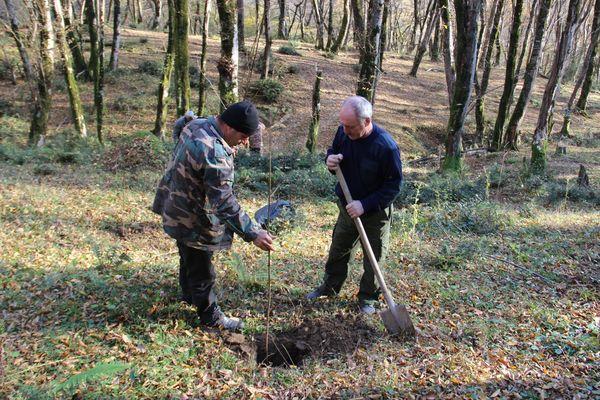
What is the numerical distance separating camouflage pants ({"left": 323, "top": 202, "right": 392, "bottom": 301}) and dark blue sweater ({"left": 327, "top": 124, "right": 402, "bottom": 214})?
0.80 ft

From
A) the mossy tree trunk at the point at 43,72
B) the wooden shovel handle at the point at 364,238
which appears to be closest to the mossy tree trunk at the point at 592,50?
the wooden shovel handle at the point at 364,238

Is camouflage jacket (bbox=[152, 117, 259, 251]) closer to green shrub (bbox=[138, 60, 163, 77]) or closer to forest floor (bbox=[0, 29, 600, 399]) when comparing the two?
forest floor (bbox=[0, 29, 600, 399])

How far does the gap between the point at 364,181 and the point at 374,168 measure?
0.19m

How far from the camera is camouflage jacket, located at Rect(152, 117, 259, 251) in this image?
3682mm

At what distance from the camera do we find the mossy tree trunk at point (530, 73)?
12688 millimetres

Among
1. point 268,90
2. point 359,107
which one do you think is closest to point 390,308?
point 359,107

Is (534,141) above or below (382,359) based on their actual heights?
above

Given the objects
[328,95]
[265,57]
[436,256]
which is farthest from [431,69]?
[436,256]

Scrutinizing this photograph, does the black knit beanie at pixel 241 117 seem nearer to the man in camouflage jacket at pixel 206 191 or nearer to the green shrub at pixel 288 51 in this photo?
the man in camouflage jacket at pixel 206 191

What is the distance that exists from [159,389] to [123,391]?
275mm

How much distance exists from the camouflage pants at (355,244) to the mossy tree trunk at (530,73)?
11082 millimetres

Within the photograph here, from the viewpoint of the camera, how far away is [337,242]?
5.06 metres

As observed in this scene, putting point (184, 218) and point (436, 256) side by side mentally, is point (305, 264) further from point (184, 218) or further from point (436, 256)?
point (184, 218)

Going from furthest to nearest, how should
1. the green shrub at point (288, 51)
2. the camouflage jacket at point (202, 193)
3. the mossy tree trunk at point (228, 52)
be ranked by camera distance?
the green shrub at point (288, 51) → the mossy tree trunk at point (228, 52) → the camouflage jacket at point (202, 193)
